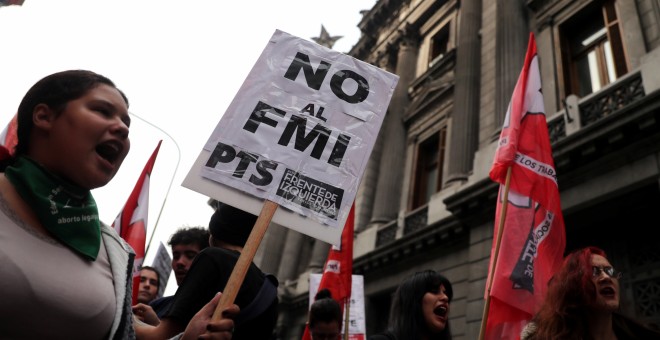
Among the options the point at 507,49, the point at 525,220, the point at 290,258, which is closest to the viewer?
the point at 525,220

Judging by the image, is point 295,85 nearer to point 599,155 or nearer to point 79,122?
point 79,122

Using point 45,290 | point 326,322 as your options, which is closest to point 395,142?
point 326,322

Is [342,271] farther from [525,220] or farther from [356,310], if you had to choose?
[525,220]

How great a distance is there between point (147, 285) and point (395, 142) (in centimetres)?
1216

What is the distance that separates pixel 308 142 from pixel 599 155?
695 cm

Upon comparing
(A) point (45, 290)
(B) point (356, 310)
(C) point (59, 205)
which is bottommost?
(A) point (45, 290)

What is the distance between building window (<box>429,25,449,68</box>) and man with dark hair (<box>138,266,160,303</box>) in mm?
13919

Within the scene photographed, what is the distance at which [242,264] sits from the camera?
1.70 m

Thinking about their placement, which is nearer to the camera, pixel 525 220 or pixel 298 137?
pixel 298 137

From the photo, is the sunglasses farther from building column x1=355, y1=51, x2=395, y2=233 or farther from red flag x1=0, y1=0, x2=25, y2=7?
building column x1=355, y1=51, x2=395, y2=233

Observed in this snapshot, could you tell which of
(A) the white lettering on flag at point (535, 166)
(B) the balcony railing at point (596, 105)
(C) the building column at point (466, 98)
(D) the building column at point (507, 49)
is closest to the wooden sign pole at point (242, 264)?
(A) the white lettering on flag at point (535, 166)

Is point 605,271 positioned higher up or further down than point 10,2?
further down

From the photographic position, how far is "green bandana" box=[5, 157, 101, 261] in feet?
4.09

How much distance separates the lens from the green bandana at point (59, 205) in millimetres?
1247
